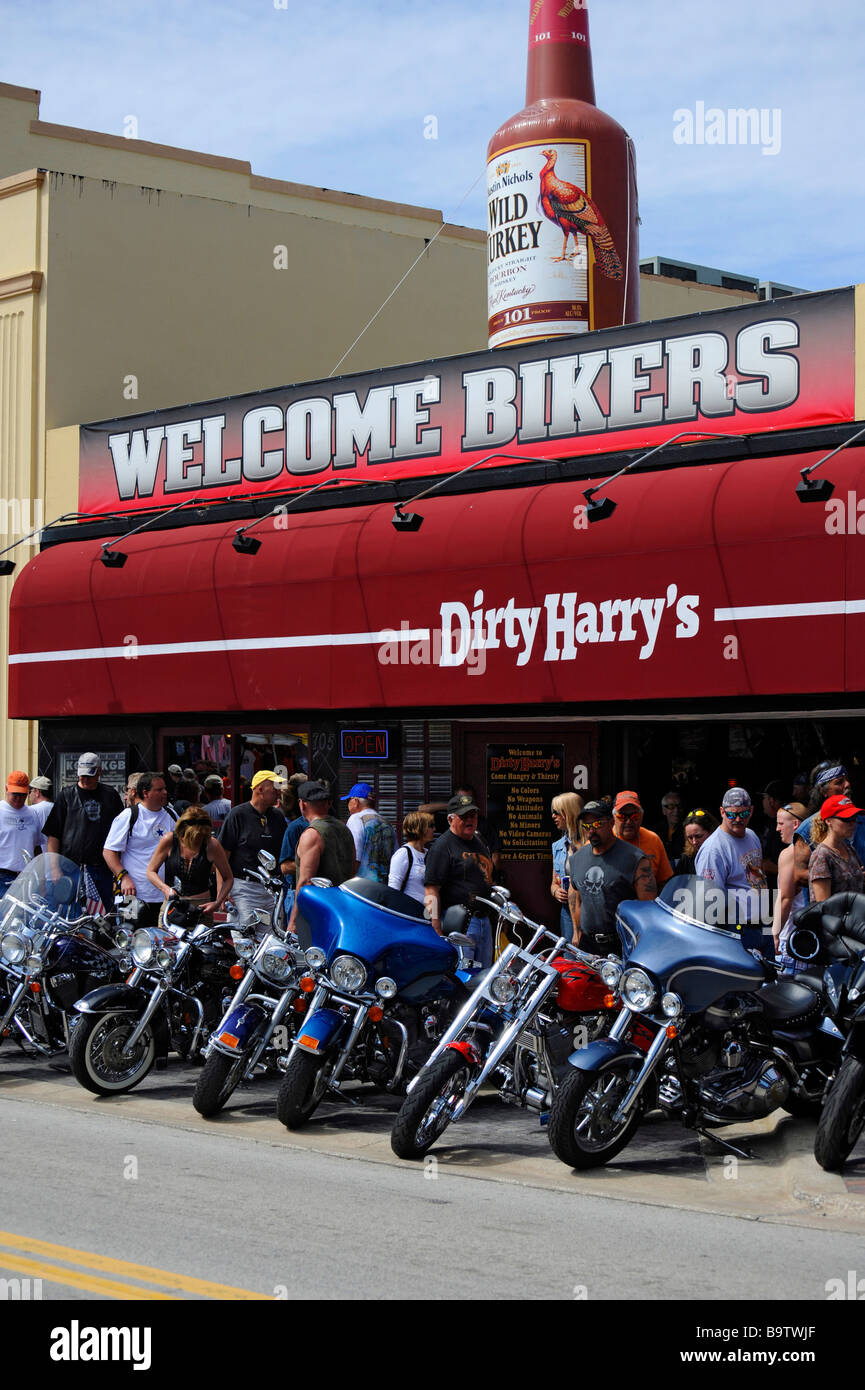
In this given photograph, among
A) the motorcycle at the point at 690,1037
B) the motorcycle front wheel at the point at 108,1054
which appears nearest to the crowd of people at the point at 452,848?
the motorcycle at the point at 690,1037

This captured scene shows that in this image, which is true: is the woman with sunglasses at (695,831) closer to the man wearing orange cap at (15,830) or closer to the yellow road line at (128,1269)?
the man wearing orange cap at (15,830)

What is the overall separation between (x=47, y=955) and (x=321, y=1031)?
9.31 feet

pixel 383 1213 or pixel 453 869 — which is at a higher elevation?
pixel 453 869

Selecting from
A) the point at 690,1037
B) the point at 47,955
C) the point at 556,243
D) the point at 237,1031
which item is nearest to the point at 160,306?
the point at 556,243

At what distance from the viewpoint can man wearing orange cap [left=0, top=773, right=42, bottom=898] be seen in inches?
555

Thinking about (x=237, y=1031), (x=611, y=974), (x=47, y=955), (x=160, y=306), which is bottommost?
(x=237, y=1031)

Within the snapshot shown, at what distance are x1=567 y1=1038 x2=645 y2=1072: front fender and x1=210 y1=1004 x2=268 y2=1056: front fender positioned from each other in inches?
91.2

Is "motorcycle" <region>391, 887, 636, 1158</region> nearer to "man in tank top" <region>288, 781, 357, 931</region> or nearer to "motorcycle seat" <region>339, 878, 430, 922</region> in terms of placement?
"motorcycle seat" <region>339, 878, 430, 922</region>

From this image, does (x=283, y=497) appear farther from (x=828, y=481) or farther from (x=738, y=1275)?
(x=738, y=1275)

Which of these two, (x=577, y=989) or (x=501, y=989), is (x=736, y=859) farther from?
(x=501, y=989)

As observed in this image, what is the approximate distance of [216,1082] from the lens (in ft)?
32.2

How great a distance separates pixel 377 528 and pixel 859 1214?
9267mm
